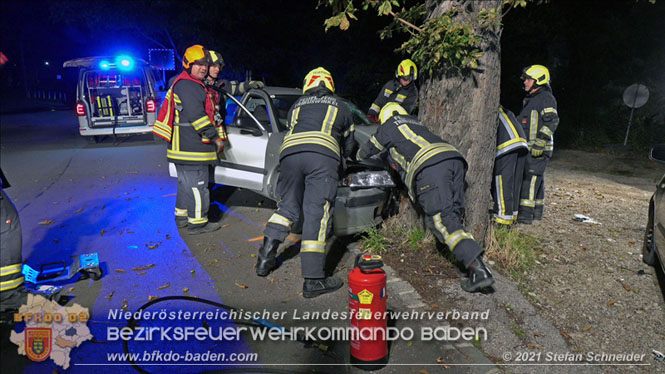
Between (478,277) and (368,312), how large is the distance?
54.0 inches

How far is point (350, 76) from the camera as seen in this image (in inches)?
520

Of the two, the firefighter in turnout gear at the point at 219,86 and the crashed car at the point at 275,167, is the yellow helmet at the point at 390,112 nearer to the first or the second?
the crashed car at the point at 275,167

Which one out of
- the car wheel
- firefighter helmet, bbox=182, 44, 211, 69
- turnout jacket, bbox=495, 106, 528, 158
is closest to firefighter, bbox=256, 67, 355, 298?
firefighter helmet, bbox=182, 44, 211, 69

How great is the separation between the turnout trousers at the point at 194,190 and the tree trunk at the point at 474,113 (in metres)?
2.80

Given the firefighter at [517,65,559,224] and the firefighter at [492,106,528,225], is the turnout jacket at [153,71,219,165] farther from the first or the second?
the firefighter at [517,65,559,224]

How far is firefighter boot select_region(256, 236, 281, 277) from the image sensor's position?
14.3 ft

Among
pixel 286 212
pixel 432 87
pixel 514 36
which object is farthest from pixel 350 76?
pixel 286 212

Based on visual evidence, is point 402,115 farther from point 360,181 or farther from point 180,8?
point 180,8

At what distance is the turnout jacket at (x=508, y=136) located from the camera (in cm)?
538

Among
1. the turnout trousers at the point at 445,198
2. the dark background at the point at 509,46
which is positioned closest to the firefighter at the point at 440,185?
the turnout trousers at the point at 445,198

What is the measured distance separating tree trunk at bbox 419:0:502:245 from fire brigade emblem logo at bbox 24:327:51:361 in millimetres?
3835

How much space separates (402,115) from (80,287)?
11.3 feet

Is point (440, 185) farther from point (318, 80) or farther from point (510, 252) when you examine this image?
point (318, 80)

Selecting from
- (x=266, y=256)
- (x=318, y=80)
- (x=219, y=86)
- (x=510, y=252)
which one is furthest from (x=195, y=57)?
(x=510, y=252)
